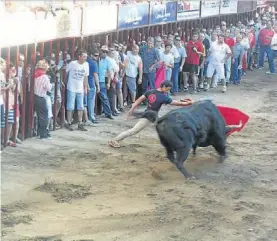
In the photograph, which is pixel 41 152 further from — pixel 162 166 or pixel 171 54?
pixel 171 54

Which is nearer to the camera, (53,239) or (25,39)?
(53,239)

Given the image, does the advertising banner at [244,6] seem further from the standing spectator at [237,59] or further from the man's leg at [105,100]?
the man's leg at [105,100]

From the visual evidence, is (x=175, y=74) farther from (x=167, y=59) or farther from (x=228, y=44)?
(x=228, y=44)

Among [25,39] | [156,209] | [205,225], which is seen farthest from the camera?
[25,39]

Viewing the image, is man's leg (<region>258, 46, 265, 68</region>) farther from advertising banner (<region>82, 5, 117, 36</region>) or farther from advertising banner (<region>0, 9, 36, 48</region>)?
advertising banner (<region>0, 9, 36, 48</region>)

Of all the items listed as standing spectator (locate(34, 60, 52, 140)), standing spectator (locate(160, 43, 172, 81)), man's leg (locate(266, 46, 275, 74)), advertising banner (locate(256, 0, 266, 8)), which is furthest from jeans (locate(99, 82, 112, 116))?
advertising banner (locate(256, 0, 266, 8))

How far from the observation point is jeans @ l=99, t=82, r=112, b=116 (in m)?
14.9

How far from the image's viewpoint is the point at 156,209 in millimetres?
9164

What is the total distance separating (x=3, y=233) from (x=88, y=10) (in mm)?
7352

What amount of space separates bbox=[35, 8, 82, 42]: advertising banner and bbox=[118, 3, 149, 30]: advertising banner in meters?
2.35

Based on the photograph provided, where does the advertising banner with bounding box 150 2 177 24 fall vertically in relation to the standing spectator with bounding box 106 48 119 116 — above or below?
above

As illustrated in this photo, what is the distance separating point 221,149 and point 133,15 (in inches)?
246

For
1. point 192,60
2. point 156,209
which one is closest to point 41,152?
point 156,209

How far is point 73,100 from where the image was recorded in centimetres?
1373
